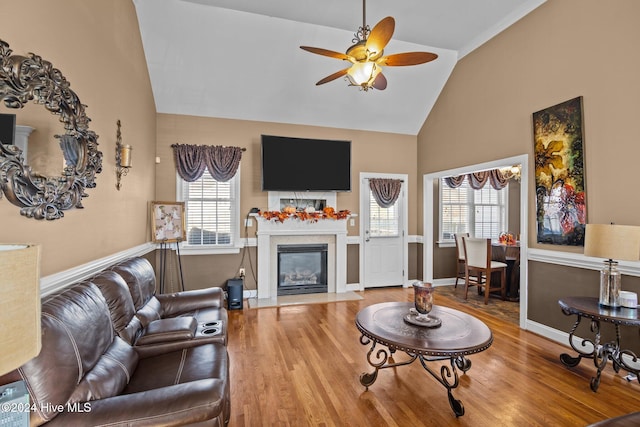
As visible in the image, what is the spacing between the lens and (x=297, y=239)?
5.39m

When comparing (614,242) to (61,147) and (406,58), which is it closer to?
(406,58)

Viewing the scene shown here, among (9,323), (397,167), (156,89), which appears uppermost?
(156,89)

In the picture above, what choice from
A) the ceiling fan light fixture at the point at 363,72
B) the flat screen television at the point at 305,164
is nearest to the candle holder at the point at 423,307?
the ceiling fan light fixture at the point at 363,72

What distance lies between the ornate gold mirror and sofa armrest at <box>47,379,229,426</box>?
110 cm

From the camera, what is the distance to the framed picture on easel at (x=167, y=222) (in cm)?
431

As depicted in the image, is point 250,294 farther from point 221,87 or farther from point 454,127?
point 454,127

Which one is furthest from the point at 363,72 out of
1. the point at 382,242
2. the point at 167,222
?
the point at 382,242

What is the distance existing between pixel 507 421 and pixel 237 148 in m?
4.77

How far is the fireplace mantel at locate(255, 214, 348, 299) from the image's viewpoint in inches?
204

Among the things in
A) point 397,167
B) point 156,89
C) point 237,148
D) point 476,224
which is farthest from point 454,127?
point 156,89

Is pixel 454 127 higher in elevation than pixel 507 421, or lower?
higher

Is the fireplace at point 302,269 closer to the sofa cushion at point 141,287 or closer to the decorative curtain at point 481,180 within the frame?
the sofa cushion at point 141,287

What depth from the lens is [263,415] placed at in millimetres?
2201

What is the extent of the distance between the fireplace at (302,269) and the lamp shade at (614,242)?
370cm
